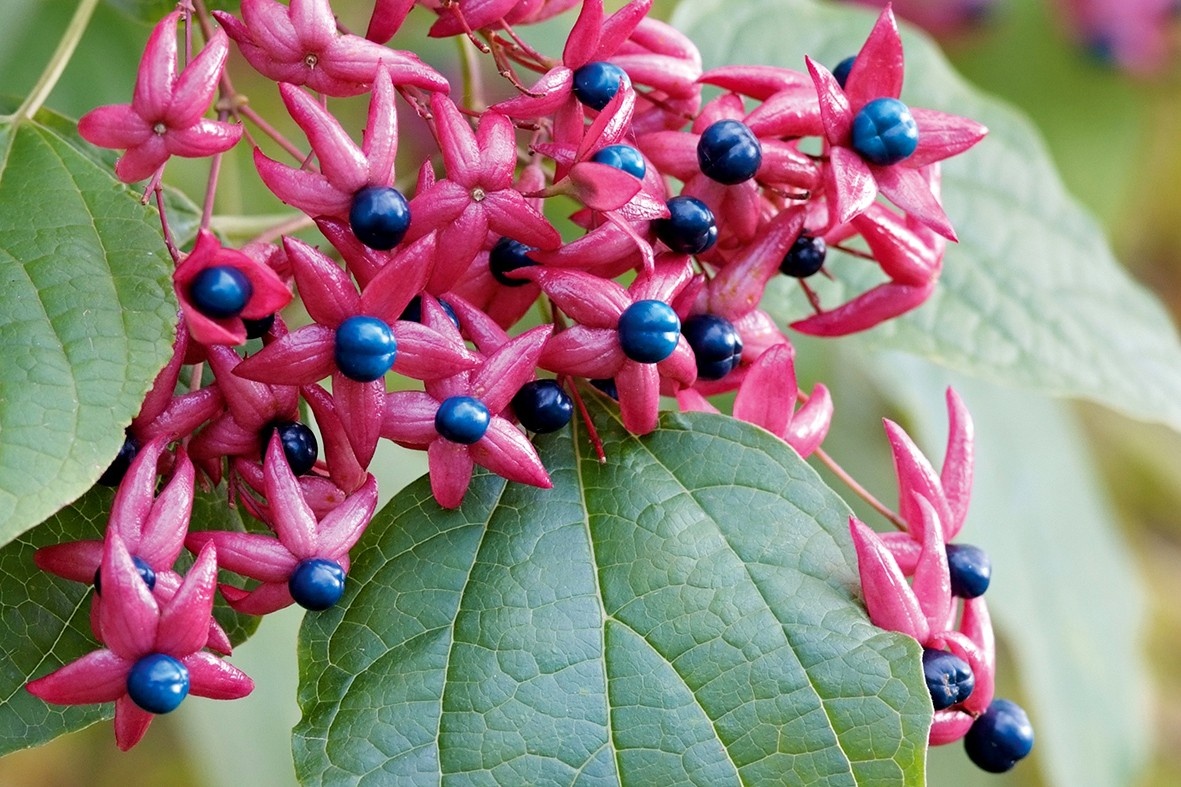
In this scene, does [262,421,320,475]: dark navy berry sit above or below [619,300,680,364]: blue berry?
below

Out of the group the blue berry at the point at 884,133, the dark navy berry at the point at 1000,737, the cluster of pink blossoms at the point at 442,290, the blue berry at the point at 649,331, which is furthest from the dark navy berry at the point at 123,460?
the dark navy berry at the point at 1000,737

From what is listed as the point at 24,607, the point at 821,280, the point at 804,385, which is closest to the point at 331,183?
the point at 24,607

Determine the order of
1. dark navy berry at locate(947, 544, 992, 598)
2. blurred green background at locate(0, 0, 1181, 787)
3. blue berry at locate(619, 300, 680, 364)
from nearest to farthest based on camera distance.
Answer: blue berry at locate(619, 300, 680, 364) < dark navy berry at locate(947, 544, 992, 598) < blurred green background at locate(0, 0, 1181, 787)

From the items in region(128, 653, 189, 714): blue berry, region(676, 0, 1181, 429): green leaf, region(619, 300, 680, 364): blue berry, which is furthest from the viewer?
region(676, 0, 1181, 429): green leaf

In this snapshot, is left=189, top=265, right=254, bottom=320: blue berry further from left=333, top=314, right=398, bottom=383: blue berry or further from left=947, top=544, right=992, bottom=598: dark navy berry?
left=947, top=544, right=992, bottom=598: dark navy berry

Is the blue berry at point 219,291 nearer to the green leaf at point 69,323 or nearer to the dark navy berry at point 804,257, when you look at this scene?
the green leaf at point 69,323

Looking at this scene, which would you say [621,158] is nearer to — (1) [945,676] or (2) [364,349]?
(2) [364,349]

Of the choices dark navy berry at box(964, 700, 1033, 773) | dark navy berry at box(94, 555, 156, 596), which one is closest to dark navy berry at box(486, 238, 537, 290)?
dark navy berry at box(94, 555, 156, 596)
